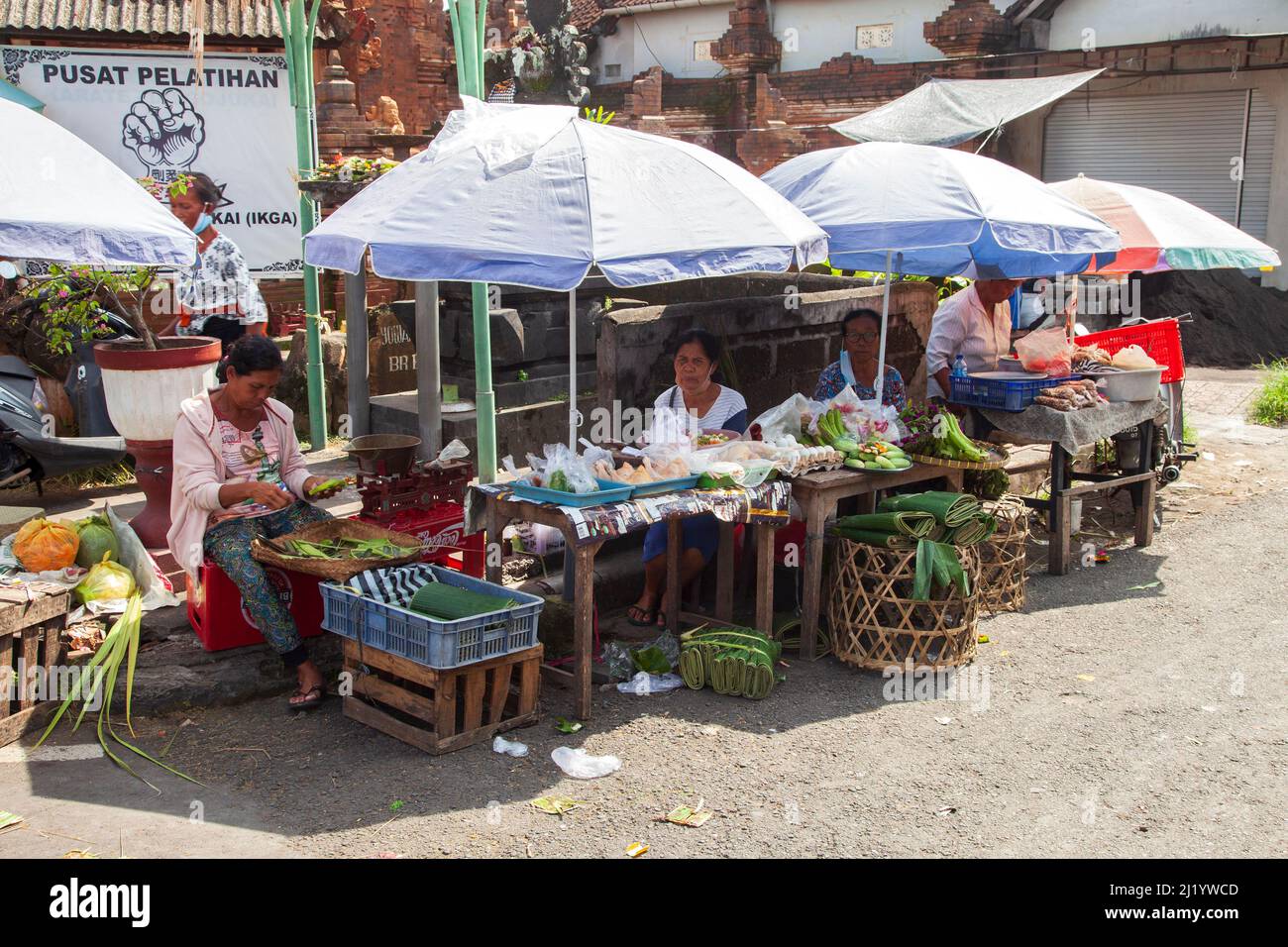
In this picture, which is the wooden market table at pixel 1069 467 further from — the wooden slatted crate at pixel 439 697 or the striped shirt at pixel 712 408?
the wooden slatted crate at pixel 439 697

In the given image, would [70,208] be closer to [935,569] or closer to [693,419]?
[693,419]

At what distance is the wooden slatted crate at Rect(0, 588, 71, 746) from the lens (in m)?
4.75

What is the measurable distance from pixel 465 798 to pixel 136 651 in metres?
1.80

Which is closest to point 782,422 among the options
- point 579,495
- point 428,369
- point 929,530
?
point 929,530

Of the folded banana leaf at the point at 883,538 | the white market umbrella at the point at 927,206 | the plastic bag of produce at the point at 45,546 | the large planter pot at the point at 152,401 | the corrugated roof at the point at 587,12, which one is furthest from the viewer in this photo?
the corrugated roof at the point at 587,12

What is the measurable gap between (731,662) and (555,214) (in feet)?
7.03

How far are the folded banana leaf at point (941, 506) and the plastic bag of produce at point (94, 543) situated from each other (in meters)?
3.78

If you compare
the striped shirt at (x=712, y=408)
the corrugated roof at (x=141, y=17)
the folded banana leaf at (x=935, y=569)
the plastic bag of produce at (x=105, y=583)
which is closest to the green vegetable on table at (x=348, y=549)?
the plastic bag of produce at (x=105, y=583)

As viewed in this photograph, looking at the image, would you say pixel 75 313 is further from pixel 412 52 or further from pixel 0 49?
pixel 412 52

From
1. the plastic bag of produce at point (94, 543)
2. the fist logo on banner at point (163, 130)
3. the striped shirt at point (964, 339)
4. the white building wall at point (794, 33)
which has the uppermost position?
the white building wall at point (794, 33)

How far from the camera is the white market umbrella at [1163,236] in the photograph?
7.95 meters

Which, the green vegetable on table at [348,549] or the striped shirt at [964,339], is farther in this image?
the striped shirt at [964,339]

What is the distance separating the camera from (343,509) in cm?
750

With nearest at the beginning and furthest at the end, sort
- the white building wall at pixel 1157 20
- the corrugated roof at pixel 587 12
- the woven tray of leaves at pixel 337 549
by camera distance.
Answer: the woven tray of leaves at pixel 337 549
the white building wall at pixel 1157 20
the corrugated roof at pixel 587 12
